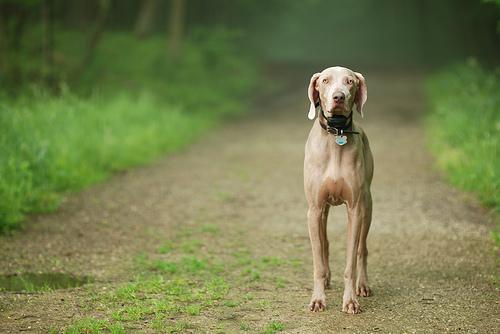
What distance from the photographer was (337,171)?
4781mm

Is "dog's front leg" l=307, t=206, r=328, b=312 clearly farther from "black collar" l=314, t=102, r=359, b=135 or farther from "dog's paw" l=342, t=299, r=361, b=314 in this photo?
"black collar" l=314, t=102, r=359, b=135

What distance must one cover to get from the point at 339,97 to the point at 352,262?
1.16m

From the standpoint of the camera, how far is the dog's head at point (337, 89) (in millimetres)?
4594

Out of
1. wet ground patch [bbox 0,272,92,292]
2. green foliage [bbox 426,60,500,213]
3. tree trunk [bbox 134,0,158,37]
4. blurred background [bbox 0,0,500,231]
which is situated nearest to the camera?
wet ground patch [bbox 0,272,92,292]

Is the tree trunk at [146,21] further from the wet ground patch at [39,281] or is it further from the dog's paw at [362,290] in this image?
the dog's paw at [362,290]

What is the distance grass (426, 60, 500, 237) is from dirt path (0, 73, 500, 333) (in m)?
0.26

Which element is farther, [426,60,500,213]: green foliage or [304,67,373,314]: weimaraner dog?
[426,60,500,213]: green foliage

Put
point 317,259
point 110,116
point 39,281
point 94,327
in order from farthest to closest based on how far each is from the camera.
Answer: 1. point 110,116
2. point 39,281
3. point 317,259
4. point 94,327

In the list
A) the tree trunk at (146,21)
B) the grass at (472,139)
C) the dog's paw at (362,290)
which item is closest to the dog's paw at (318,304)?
the dog's paw at (362,290)

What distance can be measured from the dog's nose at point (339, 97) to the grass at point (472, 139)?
9.61 feet

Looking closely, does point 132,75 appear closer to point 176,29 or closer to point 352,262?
point 176,29

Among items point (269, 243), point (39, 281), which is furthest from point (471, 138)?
point (39, 281)

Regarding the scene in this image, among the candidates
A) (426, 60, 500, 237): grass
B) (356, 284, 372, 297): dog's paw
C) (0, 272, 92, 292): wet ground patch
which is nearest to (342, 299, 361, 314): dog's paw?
(356, 284, 372, 297): dog's paw

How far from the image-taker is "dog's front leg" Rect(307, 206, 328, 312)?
15.8 feet
